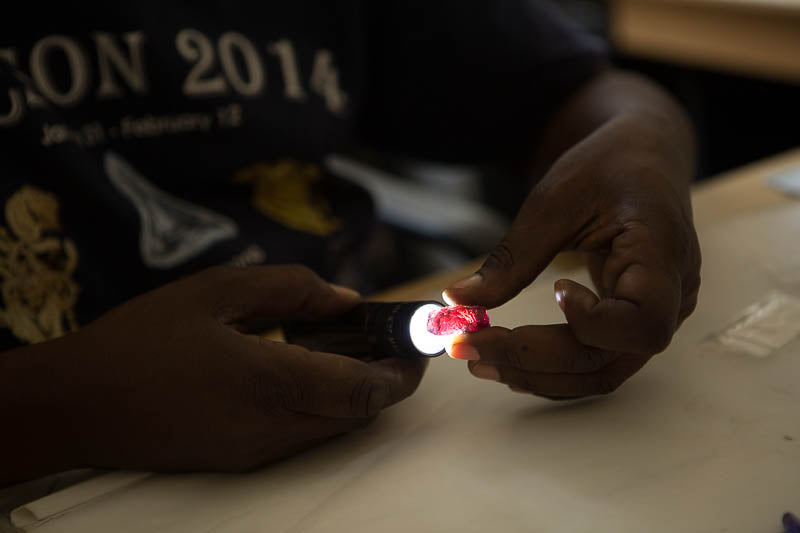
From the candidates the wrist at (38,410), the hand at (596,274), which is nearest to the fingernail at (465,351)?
the hand at (596,274)

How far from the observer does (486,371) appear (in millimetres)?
→ 439

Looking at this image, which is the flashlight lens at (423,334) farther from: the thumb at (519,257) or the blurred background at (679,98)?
the blurred background at (679,98)

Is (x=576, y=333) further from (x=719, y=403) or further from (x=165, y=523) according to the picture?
(x=165, y=523)

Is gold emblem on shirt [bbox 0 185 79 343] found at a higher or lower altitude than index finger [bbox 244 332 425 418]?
higher

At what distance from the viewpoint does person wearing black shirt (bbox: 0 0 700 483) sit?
0.41 metres

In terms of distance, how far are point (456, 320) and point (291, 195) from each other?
1.13ft

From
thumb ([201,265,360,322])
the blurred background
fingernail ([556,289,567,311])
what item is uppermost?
thumb ([201,265,360,322])

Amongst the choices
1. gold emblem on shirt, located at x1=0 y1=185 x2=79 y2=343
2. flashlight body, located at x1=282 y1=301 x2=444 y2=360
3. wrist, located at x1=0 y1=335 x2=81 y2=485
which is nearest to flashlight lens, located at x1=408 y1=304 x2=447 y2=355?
flashlight body, located at x1=282 y1=301 x2=444 y2=360

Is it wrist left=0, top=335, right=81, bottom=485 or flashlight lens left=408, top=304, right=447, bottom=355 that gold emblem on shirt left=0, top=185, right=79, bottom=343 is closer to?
wrist left=0, top=335, right=81, bottom=485

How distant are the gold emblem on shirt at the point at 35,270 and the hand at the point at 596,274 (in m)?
0.35

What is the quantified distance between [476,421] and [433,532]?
106mm

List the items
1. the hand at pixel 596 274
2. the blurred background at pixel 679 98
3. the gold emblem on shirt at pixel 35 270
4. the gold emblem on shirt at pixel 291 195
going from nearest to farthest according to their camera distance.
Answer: the hand at pixel 596 274, the gold emblem on shirt at pixel 35 270, the gold emblem on shirt at pixel 291 195, the blurred background at pixel 679 98

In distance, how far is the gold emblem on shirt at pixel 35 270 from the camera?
0.56m

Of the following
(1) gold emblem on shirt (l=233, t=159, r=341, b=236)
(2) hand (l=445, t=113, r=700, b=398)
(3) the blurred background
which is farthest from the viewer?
(3) the blurred background
